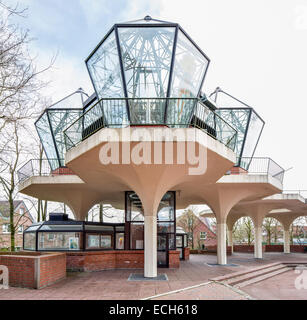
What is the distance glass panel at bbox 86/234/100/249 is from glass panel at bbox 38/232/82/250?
585mm

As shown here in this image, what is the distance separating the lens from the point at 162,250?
679 inches

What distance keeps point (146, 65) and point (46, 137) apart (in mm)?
12550

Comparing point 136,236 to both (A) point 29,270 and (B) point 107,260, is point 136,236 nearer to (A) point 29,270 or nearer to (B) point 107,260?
(B) point 107,260

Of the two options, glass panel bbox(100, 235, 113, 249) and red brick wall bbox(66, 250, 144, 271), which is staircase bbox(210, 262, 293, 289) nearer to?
red brick wall bbox(66, 250, 144, 271)

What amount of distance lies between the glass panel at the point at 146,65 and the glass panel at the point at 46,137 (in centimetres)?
1070

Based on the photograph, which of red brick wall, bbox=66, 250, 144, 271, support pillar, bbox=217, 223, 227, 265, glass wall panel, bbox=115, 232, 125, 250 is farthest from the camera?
support pillar, bbox=217, 223, 227, 265

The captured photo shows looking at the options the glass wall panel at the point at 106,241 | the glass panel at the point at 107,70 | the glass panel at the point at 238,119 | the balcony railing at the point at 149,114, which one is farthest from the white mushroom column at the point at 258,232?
the glass panel at the point at 107,70

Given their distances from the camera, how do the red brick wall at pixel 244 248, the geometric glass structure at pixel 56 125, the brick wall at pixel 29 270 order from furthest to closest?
1. the red brick wall at pixel 244 248
2. the geometric glass structure at pixel 56 125
3. the brick wall at pixel 29 270

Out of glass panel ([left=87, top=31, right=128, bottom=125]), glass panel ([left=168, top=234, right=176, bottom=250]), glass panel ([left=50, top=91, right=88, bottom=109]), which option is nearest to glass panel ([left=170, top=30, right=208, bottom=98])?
glass panel ([left=87, top=31, right=128, bottom=125])

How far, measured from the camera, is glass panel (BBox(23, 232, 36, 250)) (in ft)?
54.7

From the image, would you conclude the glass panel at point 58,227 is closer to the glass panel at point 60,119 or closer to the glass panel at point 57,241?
the glass panel at point 57,241

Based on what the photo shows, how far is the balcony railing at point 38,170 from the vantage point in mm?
20672

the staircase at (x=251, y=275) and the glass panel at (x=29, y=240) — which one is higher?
the glass panel at (x=29, y=240)
